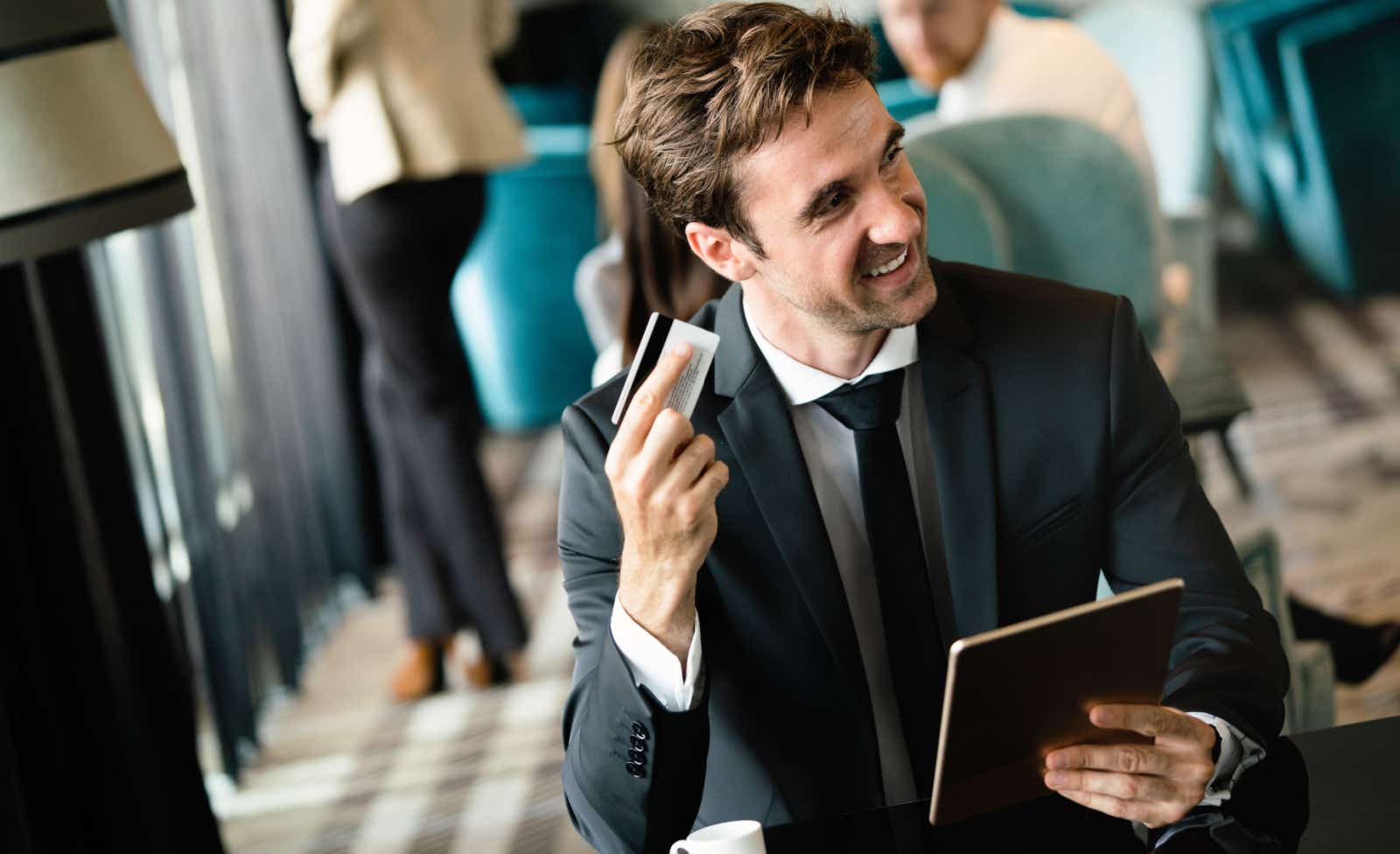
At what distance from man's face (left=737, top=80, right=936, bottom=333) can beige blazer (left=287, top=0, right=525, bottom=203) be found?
176 cm

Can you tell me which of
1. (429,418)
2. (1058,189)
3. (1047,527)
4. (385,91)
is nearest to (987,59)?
(1058,189)

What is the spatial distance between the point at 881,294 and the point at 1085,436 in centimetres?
23

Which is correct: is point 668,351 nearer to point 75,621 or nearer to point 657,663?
point 657,663

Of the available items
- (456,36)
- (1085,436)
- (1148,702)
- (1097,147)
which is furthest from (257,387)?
(1148,702)

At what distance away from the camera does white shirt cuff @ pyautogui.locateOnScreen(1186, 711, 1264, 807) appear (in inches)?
42.2

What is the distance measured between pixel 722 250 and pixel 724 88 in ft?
0.60

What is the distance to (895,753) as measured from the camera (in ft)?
4.54

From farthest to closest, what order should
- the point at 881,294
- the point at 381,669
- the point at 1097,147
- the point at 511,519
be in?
the point at 511,519 < the point at 381,669 < the point at 1097,147 < the point at 881,294

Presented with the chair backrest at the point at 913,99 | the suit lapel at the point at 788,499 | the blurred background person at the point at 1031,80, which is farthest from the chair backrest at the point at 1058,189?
the suit lapel at the point at 788,499

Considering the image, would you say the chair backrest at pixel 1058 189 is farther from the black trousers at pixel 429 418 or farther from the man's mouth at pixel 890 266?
the black trousers at pixel 429 418

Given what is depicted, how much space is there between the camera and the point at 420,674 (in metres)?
3.25

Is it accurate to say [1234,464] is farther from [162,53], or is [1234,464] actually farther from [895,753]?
[162,53]

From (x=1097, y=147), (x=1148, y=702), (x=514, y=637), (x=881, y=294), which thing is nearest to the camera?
(x=1148, y=702)

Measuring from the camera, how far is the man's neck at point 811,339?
1.37 meters
